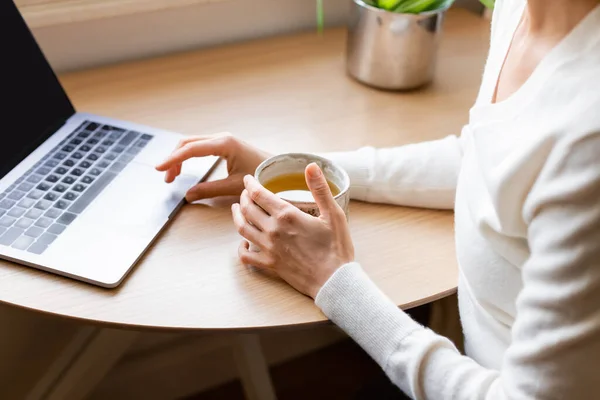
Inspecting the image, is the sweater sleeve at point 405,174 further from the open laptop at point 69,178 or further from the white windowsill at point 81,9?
the white windowsill at point 81,9

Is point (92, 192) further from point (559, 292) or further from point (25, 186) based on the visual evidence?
point (559, 292)

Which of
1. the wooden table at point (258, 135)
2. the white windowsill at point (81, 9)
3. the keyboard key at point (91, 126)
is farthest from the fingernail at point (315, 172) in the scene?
the white windowsill at point (81, 9)

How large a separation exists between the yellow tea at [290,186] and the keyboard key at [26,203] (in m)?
0.26

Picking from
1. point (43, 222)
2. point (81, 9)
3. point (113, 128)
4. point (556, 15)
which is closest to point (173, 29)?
→ point (81, 9)

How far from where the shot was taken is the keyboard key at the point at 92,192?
67 centimetres

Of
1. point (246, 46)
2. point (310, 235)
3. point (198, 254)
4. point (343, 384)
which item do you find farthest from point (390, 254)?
point (343, 384)

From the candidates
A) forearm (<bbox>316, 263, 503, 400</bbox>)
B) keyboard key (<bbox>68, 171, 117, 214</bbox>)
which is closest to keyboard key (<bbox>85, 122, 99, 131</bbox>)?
keyboard key (<bbox>68, 171, 117, 214</bbox>)

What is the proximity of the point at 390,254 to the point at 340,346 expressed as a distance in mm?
816

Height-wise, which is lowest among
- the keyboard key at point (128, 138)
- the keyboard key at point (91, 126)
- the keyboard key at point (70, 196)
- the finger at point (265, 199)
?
the keyboard key at point (128, 138)

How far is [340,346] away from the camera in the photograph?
1.41 metres

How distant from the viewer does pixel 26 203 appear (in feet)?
2.15

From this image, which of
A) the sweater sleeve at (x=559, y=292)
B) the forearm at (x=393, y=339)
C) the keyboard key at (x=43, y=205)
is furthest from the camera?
the keyboard key at (x=43, y=205)

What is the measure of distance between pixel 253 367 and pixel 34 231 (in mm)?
442

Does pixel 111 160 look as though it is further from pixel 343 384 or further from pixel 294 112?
pixel 343 384
